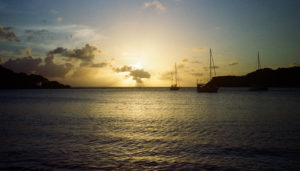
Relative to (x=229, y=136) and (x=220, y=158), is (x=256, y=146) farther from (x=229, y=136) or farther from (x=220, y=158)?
(x=220, y=158)

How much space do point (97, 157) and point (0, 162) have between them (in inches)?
201

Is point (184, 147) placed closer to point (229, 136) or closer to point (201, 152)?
point (201, 152)

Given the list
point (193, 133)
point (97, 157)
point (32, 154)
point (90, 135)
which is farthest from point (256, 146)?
point (32, 154)

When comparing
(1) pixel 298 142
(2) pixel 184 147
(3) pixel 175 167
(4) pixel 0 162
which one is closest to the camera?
(3) pixel 175 167

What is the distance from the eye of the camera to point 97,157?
37.9 feet

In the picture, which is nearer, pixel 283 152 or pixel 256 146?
pixel 283 152

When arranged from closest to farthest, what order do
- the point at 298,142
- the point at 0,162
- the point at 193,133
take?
the point at 0,162 → the point at 298,142 → the point at 193,133

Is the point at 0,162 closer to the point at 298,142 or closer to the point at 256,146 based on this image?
the point at 256,146

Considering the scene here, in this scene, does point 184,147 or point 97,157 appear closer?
point 97,157

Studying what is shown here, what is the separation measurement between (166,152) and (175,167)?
2537 mm

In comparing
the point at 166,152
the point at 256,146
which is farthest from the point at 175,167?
the point at 256,146

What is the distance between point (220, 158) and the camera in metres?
11.4

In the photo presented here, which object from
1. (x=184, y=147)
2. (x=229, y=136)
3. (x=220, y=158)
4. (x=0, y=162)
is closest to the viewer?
(x=0, y=162)

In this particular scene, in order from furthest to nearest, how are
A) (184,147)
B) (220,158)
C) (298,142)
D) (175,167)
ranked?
(298,142) → (184,147) → (220,158) → (175,167)
